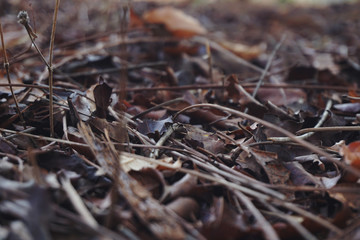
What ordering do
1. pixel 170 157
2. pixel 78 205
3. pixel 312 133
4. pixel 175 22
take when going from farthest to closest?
1. pixel 175 22
2. pixel 312 133
3. pixel 170 157
4. pixel 78 205

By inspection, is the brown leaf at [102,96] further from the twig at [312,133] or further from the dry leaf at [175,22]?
the dry leaf at [175,22]

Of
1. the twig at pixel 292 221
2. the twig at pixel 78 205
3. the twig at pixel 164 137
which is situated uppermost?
the twig at pixel 78 205

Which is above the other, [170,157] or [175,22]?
[175,22]

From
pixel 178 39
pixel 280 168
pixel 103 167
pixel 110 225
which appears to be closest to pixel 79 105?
pixel 103 167

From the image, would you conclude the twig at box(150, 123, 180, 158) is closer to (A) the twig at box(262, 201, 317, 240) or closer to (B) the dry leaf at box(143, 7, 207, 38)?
(A) the twig at box(262, 201, 317, 240)

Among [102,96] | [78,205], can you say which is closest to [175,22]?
[102,96]

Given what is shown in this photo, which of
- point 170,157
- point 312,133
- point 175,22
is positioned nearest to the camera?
point 170,157

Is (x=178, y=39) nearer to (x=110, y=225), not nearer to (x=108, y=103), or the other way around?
(x=108, y=103)

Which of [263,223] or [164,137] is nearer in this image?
[263,223]

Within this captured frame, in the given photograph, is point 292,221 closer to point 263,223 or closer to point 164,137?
point 263,223

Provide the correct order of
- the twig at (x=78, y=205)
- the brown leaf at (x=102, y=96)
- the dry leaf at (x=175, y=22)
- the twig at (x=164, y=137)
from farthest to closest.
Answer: the dry leaf at (x=175, y=22) → the brown leaf at (x=102, y=96) → the twig at (x=164, y=137) → the twig at (x=78, y=205)

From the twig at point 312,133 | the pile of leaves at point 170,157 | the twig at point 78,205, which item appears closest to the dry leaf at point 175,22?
the pile of leaves at point 170,157
